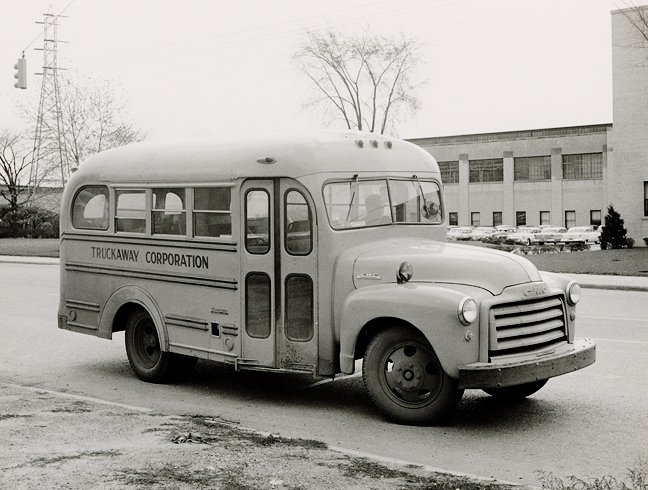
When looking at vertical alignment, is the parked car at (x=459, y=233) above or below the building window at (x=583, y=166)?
below

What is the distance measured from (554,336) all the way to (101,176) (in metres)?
5.25

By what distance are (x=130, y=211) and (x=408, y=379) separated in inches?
153

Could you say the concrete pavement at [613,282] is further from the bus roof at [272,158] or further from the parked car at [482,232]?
the parked car at [482,232]

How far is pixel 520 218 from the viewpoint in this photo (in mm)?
73062

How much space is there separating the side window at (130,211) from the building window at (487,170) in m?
66.5

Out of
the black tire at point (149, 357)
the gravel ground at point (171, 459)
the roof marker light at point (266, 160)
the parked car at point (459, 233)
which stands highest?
the roof marker light at point (266, 160)

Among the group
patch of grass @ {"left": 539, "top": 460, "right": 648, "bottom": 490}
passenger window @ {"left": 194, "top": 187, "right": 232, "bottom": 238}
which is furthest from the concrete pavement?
patch of grass @ {"left": 539, "top": 460, "right": 648, "bottom": 490}

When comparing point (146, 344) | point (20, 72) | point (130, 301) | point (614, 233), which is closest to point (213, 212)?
point (130, 301)

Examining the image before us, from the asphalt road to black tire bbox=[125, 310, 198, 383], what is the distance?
0.15m

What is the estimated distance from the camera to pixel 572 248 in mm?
37688

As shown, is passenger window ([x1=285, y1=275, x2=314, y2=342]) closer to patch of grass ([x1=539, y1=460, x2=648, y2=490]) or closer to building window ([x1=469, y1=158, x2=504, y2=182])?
patch of grass ([x1=539, y1=460, x2=648, y2=490])

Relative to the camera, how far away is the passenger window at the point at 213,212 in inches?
333

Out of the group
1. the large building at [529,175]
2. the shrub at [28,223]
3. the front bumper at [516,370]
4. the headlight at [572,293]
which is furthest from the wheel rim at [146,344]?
the shrub at [28,223]

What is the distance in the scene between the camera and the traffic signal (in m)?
26.9
